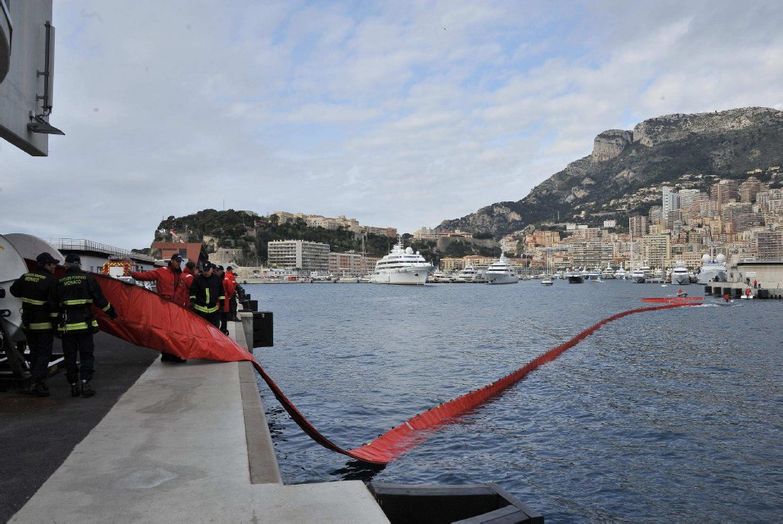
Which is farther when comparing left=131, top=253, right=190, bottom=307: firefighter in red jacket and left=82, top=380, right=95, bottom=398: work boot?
left=131, top=253, right=190, bottom=307: firefighter in red jacket

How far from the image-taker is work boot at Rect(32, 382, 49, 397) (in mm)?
7707

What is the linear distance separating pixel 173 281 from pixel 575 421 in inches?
350

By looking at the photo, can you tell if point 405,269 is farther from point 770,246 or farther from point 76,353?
point 76,353

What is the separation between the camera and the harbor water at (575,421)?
8430mm

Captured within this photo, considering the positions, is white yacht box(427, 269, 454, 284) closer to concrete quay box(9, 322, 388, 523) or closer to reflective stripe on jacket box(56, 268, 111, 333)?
reflective stripe on jacket box(56, 268, 111, 333)

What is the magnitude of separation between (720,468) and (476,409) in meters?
5.32

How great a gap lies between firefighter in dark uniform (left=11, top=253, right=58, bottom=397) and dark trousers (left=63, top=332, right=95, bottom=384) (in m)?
0.27

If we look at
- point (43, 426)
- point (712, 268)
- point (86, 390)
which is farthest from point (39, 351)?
point (712, 268)

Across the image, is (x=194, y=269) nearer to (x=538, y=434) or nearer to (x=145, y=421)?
(x=145, y=421)

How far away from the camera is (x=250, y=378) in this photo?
29.6 feet

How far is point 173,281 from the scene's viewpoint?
12102 millimetres

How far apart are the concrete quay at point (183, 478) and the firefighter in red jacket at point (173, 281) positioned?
4885mm

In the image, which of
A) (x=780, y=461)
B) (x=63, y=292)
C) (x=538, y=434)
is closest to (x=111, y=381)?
(x=63, y=292)

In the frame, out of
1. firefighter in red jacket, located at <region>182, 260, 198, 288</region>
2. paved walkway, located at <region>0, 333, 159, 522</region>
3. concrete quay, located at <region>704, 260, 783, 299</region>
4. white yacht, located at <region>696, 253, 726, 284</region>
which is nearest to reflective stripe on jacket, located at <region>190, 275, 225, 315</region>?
firefighter in red jacket, located at <region>182, 260, 198, 288</region>
